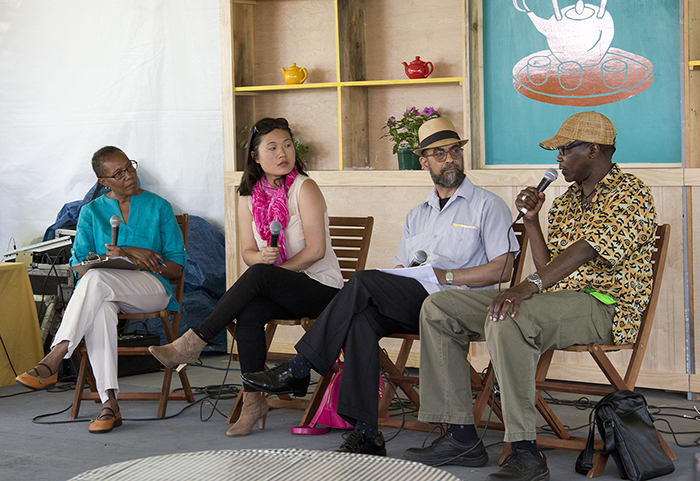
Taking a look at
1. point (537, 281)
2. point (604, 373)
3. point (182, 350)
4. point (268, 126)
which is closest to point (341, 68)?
point (268, 126)

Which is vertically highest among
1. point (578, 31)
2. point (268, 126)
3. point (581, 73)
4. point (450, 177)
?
point (578, 31)

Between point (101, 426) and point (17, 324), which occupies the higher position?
point (17, 324)

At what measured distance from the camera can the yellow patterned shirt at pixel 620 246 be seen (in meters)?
2.60

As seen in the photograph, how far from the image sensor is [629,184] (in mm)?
2680

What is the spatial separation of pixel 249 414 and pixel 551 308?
136 cm

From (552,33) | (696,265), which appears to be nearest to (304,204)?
(552,33)

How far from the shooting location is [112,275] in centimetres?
346

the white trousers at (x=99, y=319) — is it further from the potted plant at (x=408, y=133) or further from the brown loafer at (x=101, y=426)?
the potted plant at (x=408, y=133)

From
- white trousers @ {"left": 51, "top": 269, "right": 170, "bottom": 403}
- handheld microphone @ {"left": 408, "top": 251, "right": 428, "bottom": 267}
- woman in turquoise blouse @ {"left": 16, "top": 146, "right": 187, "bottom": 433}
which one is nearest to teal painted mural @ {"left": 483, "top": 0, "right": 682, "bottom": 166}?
handheld microphone @ {"left": 408, "top": 251, "right": 428, "bottom": 267}

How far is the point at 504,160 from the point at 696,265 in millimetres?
1110

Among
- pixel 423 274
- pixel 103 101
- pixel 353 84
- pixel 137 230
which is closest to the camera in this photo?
pixel 423 274

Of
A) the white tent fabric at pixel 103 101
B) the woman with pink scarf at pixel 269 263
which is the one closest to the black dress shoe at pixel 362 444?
the woman with pink scarf at pixel 269 263

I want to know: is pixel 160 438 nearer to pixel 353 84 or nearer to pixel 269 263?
pixel 269 263

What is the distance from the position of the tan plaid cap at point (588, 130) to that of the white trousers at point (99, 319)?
6.73 ft
